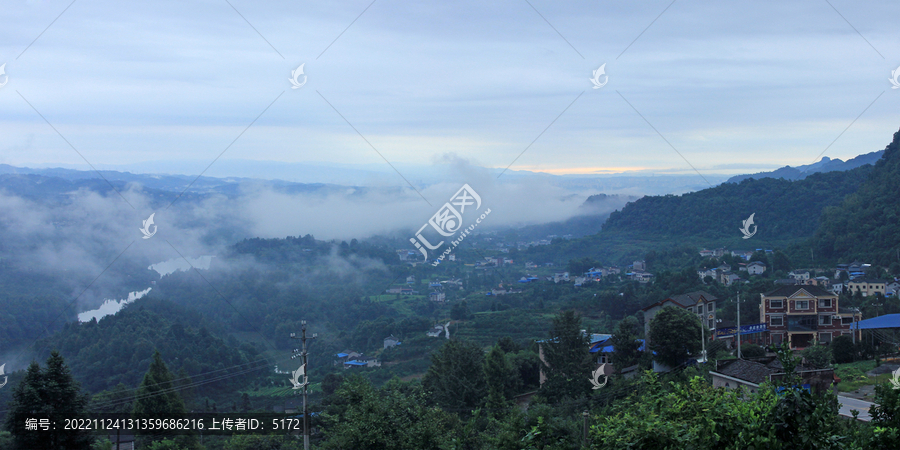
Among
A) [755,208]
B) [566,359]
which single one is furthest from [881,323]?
[755,208]

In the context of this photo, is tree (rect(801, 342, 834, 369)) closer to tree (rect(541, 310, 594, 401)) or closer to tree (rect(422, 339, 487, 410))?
tree (rect(541, 310, 594, 401))

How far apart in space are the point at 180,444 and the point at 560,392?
7.69m

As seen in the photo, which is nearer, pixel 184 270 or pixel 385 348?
pixel 385 348

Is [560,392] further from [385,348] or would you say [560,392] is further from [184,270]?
[184,270]

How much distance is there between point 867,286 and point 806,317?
8920 mm

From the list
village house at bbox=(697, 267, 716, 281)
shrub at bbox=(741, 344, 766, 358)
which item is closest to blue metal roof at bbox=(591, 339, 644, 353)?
shrub at bbox=(741, 344, 766, 358)

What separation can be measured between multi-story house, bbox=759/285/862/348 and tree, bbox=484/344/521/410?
26.5 feet

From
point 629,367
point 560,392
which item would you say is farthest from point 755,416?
point 629,367

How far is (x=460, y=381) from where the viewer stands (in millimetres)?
13805

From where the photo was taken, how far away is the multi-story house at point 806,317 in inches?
686

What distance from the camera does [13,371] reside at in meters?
18.0

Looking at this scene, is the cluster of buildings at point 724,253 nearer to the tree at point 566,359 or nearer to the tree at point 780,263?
the tree at point 780,263

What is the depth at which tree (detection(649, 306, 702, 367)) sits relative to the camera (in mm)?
13156

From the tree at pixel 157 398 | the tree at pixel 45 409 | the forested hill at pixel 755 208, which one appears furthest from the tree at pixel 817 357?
the forested hill at pixel 755 208
